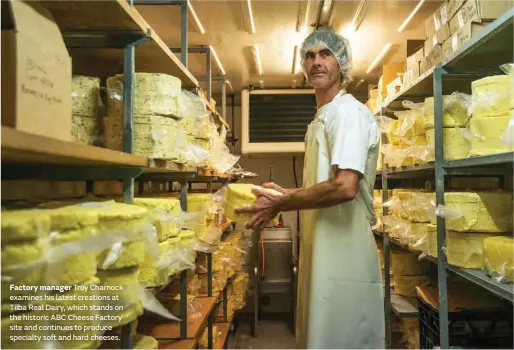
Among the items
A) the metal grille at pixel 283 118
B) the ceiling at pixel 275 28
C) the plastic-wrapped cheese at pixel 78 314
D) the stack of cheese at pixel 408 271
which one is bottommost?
the stack of cheese at pixel 408 271

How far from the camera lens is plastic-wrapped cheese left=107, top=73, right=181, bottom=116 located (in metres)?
1.52

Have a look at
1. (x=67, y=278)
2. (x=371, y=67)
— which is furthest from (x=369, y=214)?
(x=371, y=67)

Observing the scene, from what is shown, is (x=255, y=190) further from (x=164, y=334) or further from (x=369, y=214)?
(x=164, y=334)

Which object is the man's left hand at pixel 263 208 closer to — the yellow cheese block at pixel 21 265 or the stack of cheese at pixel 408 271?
the yellow cheese block at pixel 21 265

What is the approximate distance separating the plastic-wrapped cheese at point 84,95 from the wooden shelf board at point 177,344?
1.18 metres

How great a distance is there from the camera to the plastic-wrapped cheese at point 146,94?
1522 mm

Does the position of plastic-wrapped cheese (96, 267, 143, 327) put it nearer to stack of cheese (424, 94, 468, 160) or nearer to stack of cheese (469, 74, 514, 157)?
stack of cheese (469, 74, 514, 157)

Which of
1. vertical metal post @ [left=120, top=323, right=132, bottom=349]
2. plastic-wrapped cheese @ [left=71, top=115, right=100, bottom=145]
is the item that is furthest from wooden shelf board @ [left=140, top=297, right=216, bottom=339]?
plastic-wrapped cheese @ [left=71, top=115, right=100, bottom=145]

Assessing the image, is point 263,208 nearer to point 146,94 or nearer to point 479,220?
point 146,94

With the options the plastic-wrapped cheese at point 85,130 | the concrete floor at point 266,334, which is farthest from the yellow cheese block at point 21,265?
the concrete floor at point 266,334

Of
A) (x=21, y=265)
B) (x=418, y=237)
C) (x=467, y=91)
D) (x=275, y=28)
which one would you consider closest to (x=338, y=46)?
(x=467, y=91)

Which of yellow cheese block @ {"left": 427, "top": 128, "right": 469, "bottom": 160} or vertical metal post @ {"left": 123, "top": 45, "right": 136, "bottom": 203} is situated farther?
yellow cheese block @ {"left": 427, "top": 128, "right": 469, "bottom": 160}

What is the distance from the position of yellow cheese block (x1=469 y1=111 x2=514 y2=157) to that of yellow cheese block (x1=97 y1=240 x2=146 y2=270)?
1.41 metres

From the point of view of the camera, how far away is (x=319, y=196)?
5.53 feet
